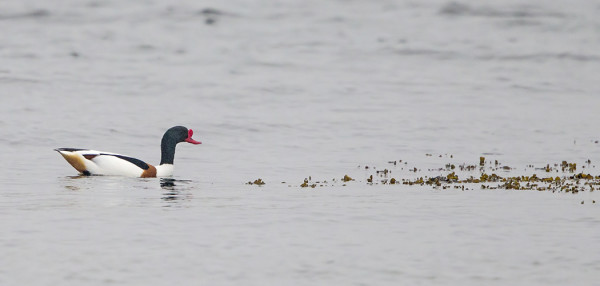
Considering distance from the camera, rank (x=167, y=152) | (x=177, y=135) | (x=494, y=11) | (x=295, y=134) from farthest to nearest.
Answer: (x=494, y=11)
(x=295, y=134)
(x=177, y=135)
(x=167, y=152)

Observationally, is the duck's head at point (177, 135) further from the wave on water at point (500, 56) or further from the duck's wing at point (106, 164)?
the wave on water at point (500, 56)

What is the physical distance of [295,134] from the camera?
26.0 m

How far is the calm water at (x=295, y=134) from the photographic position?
10.7 m

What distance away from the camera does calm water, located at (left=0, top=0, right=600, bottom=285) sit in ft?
35.0

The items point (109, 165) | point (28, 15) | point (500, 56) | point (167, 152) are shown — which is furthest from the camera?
point (28, 15)

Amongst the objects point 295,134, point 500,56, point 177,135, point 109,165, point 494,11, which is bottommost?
point 109,165

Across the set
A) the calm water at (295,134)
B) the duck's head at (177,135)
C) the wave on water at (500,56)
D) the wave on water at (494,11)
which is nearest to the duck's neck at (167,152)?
the duck's head at (177,135)

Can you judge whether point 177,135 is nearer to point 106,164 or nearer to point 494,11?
point 106,164

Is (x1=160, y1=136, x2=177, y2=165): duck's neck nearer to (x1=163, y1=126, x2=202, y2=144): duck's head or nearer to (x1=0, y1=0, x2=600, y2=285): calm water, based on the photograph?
(x1=163, y1=126, x2=202, y2=144): duck's head

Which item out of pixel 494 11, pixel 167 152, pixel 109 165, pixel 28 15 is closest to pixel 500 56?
pixel 494 11

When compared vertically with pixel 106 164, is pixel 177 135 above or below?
above

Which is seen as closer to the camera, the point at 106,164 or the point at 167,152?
the point at 106,164

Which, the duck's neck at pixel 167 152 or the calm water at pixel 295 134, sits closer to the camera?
the calm water at pixel 295 134

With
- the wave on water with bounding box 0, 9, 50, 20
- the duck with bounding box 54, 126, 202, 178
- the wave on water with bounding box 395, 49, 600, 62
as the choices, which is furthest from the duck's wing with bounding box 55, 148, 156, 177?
the wave on water with bounding box 0, 9, 50, 20
